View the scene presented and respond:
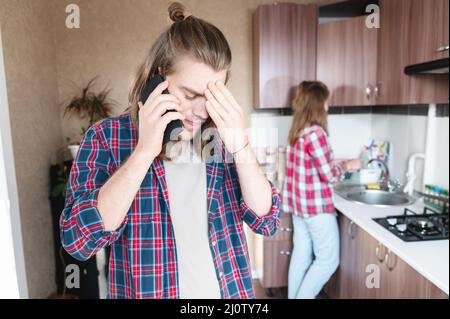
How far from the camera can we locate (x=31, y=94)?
292 millimetres

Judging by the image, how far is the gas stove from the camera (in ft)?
3.02

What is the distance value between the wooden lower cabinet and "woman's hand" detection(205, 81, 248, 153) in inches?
18.3

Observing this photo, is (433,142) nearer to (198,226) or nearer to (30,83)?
(198,226)

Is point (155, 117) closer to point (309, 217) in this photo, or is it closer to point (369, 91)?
point (369, 91)

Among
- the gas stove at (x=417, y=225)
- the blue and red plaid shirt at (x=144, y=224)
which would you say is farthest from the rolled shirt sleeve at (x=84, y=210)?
the gas stove at (x=417, y=225)

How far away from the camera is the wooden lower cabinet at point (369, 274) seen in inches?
33.6

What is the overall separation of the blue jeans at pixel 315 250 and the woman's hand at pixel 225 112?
3.37ft

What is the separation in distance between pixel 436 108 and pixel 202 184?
116cm

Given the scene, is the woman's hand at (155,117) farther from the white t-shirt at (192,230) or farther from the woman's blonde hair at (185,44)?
the white t-shirt at (192,230)

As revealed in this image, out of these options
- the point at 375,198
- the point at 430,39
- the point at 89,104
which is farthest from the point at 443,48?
the point at 89,104

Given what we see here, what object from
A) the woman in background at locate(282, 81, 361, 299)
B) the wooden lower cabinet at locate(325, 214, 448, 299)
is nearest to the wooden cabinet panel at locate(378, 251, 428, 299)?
the wooden lower cabinet at locate(325, 214, 448, 299)

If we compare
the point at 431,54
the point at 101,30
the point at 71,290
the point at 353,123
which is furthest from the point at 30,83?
the point at 431,54

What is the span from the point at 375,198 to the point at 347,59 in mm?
593

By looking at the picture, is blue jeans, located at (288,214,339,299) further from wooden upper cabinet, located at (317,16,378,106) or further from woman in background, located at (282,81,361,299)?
wooden upper cabinet, located at (317,16,378,106)
